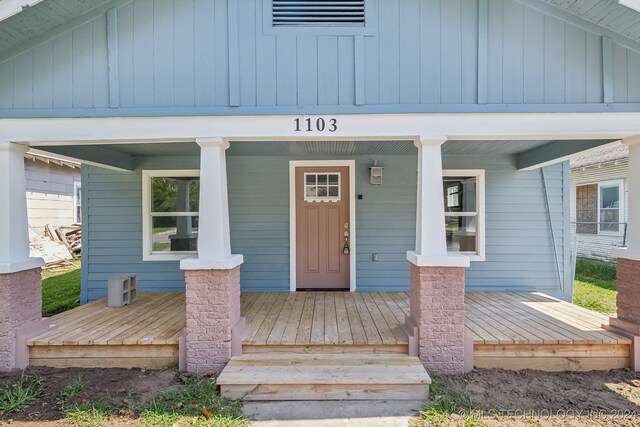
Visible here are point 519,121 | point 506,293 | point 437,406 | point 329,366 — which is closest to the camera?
point 437,406

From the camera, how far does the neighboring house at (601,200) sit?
8.48m

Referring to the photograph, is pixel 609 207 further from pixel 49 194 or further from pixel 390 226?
pixel 49 194

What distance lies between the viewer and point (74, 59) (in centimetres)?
342

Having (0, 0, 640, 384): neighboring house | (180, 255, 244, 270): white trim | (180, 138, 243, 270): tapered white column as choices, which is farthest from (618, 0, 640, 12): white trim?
(180, 255, 244, 270): white trim

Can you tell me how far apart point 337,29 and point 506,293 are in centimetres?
470

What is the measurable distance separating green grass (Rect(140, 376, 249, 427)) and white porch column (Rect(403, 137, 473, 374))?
70.4 inches

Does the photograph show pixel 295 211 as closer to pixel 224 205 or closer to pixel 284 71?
pixel 224 205

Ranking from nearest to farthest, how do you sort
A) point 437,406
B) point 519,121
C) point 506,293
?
1. point 437,406
2. point 519,121
3. point 506,293

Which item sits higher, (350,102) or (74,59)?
(74,59)

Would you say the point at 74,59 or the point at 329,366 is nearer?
the point at 329,366

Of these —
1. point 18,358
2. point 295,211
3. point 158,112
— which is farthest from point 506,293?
point 18,358

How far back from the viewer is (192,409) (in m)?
2.83


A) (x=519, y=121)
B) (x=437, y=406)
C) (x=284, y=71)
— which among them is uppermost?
(x=284, y=71)

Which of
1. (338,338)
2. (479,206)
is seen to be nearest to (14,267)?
(338,338)
